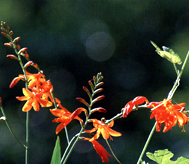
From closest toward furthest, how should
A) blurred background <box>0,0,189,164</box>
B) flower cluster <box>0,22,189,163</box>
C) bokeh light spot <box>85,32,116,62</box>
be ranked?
flower cluster <box>0,22,189,163</box>, blurred background <box>0,0,189,164</box>, bokeh light spot <box>85,32,116,62</box>

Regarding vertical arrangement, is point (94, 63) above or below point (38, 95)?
below

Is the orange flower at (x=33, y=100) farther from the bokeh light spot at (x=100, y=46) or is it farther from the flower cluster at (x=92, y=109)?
the bokeh light spot at (x=100, y=46)

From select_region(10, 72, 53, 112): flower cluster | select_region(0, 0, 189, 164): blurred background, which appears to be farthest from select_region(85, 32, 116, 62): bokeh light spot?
select_region(10, 72, 53, 112): flower cluster

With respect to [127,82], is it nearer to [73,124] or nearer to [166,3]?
[73,124]

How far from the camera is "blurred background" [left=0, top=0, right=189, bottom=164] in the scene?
8.23 feet

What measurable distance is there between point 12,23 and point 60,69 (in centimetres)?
49

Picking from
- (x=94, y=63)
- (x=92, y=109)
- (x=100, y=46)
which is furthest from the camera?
(x=100, y=46)

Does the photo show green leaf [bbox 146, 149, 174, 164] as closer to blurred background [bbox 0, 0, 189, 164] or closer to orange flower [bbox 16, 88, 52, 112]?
orange flower [bbox 16, 88, 52, 112]

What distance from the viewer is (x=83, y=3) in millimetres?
2715

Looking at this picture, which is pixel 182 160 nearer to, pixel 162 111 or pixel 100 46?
pixel 162 111

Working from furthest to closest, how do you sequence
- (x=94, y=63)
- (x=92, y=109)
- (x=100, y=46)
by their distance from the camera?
(x=100, y=46) → (x=94, y=63) → (x=92, y=109)

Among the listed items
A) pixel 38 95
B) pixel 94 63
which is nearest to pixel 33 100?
pixel 38 95

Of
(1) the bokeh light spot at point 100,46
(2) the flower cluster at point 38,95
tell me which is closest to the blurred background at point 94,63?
(1) the bokeh light spot at point 100,46

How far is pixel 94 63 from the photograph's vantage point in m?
2.61
